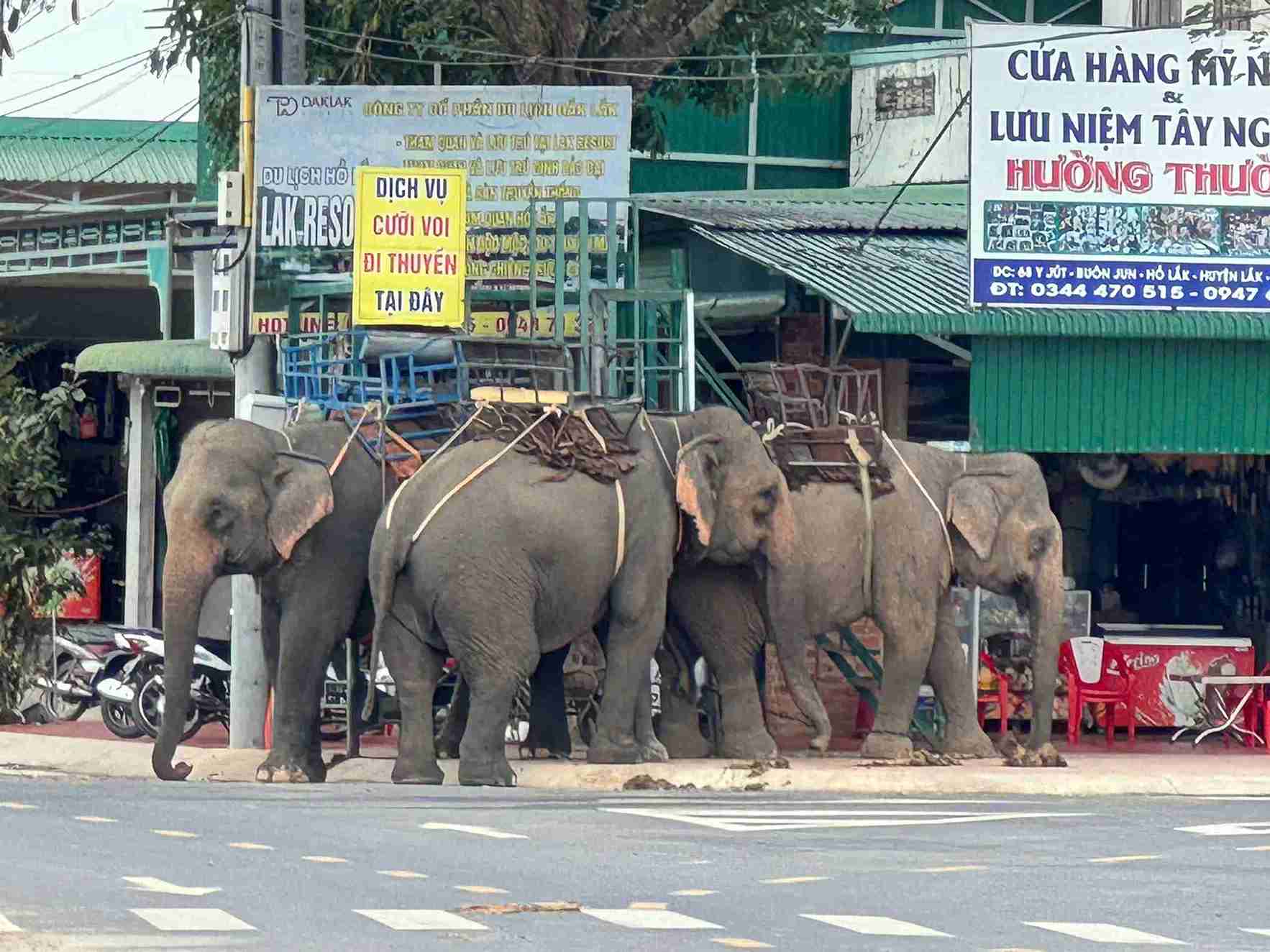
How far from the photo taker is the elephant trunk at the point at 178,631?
57.5ft

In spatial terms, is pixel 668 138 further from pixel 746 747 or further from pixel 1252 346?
pixel 746 747

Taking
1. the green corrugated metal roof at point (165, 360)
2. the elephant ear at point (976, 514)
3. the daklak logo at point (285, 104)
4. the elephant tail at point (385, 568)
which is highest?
the daklak logo at point (285, 104)

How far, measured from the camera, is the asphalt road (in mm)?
10383

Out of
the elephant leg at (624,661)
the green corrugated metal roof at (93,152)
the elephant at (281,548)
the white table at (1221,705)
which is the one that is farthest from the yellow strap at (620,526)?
the green corrugated metal roof at (93,152)

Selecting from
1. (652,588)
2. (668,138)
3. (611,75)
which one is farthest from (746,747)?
(668,138)

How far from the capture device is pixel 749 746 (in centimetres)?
1917

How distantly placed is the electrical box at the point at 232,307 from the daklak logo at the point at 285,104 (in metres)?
1.48

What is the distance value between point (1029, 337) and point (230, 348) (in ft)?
19.6

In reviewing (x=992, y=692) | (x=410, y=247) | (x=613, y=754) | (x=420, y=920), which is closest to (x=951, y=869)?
(x=420, y=920)

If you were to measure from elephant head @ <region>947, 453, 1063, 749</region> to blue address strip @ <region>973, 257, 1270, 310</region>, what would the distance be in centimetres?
160

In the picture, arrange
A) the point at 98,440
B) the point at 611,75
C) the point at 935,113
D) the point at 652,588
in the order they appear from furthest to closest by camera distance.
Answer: the point at 98,440
the point at 935,113
the point at 611,75
the point at 652,588

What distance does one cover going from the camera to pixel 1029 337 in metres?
21.2

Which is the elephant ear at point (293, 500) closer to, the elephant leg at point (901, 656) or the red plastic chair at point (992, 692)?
the elephant leg at point (901, 656)

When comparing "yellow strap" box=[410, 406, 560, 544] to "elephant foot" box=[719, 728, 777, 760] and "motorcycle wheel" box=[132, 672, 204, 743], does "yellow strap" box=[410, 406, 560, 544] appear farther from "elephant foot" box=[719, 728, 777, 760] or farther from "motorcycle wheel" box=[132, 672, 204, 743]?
"motorcycle wheel" box=[132, 672, 204, 743]
